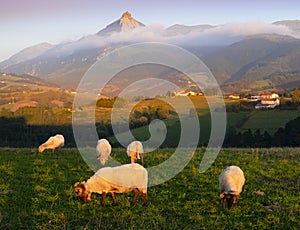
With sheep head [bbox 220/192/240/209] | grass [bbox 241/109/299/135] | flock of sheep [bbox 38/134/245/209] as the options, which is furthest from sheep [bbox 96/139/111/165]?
grass [bbox 241/109/299/135]

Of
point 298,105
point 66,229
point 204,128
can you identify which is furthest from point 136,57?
point 298,105

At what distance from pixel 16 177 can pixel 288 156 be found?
16.4m

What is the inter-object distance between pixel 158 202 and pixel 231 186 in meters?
2.68

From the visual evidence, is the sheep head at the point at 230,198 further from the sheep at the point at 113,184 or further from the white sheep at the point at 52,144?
the white sheep at the point at 52,144

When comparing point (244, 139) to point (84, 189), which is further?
point (244, 139)

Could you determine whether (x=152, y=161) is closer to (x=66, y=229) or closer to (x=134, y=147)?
(x=134, y=147)

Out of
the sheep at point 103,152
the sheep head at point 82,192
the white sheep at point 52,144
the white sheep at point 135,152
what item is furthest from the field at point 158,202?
the white sheep at point 52,144

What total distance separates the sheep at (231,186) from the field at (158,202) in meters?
0.33

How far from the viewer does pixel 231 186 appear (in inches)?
498

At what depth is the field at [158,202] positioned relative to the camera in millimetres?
10461

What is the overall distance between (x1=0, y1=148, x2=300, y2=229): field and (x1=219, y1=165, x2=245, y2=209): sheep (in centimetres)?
33

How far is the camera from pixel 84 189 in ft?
40.9

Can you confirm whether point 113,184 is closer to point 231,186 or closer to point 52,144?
point 231,186

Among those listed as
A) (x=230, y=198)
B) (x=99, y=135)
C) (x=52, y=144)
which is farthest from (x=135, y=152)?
(x=99, y=135)
